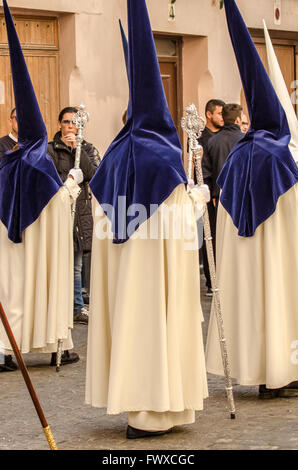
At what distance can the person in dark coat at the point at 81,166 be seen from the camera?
420 inches

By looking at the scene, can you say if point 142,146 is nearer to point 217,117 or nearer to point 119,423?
point 119,423

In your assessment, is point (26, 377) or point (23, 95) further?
point (23, 95)

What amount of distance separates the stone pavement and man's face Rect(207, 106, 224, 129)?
501 cm

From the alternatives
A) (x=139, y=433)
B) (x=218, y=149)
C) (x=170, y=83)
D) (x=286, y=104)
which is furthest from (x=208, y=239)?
(x=170, y=83)

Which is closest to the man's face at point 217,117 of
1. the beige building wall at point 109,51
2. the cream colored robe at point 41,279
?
the beige building wall at point 109,51

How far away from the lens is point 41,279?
30.1 feet

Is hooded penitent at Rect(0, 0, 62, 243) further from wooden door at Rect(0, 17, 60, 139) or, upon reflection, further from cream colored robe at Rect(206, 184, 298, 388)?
wooden door at Rect(0, 17, 60, 139)

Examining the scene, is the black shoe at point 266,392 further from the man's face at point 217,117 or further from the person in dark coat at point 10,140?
the man's face at point 217,117

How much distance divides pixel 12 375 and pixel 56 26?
6799mm

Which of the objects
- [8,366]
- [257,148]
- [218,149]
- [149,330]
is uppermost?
[218,149]

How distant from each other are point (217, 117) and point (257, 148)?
205 inches

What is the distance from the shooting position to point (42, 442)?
6832mm

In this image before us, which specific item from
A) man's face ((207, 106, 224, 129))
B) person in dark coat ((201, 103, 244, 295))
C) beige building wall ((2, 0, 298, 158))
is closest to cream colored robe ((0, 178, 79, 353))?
person in dark coat ((201, 103, 244, 295))
